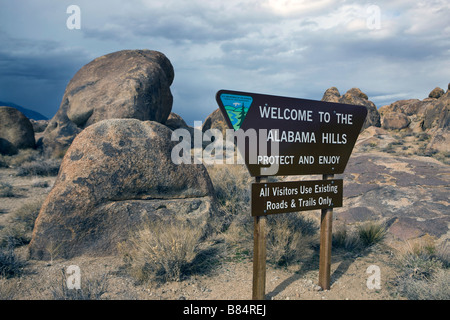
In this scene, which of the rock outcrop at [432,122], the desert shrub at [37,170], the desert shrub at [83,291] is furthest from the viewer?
the rock outcrop at [432,122]

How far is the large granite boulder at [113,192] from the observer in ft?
15.2

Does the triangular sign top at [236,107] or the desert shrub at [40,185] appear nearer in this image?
the triangular sign top at [236,107]

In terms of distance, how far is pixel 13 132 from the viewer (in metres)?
16.4

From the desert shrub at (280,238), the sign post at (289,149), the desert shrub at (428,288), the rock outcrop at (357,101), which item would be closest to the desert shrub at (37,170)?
the desert shrub at (280,238)

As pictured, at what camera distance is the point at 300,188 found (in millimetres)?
3641

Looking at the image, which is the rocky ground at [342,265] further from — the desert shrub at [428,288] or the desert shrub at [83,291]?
the desert shrub at [428,288]

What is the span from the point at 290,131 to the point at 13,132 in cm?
1708

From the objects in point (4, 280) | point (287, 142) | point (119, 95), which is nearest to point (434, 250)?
point (287, 142)

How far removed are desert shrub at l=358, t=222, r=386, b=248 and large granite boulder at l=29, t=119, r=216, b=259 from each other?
2443 millimetres

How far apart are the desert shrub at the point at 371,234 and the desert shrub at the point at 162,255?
2674 millimetres

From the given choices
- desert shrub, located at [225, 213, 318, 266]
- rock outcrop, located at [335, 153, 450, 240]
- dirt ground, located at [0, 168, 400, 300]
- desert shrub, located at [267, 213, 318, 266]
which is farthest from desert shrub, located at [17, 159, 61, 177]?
rock outcrop, located at [335, 153, 450, 240]

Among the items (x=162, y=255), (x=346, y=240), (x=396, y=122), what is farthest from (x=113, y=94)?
(x=396, y=122)

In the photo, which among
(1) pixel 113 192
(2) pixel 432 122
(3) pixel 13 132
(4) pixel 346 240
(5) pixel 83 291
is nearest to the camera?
(5) pixel 83 291

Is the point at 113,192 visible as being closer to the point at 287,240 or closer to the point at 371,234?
the point at 287,240
